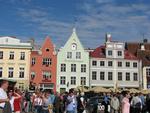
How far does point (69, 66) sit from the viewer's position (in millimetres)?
69062

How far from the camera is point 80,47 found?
7088cm

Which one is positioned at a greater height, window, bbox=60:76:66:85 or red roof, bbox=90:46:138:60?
red roof, bbox=90:46:138:60

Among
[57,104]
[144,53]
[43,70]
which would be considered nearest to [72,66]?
[43,70]

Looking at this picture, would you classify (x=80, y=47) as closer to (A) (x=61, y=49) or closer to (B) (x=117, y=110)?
(A) (x=61, y=49)

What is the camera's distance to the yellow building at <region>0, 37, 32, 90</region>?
67750 millimetres

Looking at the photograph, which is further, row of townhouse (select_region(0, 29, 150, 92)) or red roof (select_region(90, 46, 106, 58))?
red roof (select_region(90, 46, 106, 58))

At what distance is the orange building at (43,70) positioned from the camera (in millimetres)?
67688

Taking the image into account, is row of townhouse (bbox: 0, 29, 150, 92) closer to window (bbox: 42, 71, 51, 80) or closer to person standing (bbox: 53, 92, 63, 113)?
window (bbox: 42, 71, 51, 80)

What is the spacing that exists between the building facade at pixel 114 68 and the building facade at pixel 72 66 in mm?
1289

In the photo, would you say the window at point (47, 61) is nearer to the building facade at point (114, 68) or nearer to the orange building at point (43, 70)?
the orange building at point (43, 70)

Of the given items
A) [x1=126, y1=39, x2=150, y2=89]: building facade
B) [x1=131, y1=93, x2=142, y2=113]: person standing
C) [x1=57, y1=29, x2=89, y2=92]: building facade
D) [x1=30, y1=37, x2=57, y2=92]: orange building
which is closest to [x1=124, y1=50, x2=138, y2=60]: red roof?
→ [x1=126, y1=39, x2=150, y2=89]: building facade

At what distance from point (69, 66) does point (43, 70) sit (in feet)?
15.5

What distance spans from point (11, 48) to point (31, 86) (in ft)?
28.3

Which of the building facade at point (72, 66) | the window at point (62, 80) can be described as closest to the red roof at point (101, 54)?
the building facade at point (72, 66)
